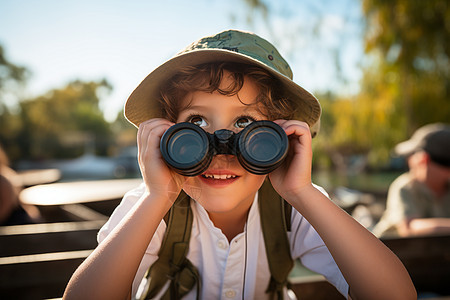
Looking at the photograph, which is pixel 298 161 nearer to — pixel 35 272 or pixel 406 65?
pixel 35 272

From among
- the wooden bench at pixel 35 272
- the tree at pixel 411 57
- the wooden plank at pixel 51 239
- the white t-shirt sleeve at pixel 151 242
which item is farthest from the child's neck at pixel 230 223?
the tree at pixel 411 57

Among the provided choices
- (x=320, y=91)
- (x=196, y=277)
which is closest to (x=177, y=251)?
(x=196, y=277)

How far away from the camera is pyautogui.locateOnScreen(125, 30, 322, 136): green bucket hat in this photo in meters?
1.07

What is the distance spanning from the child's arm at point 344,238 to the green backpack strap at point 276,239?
0.19 meters

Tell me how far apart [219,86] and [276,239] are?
0.66 m

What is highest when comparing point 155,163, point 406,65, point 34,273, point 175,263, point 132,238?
point 406,65

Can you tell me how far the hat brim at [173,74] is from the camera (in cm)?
107

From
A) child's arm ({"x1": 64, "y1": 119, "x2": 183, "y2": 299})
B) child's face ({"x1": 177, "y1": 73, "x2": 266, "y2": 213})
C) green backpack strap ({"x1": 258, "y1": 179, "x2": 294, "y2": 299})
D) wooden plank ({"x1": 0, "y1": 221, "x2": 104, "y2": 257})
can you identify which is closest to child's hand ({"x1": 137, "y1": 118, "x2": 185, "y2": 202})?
child's arm ({"x1": 64, "y1": 119, "x2": 183, "y2": 299})

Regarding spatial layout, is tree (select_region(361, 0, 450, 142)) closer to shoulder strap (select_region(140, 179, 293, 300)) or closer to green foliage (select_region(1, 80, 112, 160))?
shoulder strap (select_region(140, 179, 293, 300))

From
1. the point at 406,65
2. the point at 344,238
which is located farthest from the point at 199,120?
the point at 406,65

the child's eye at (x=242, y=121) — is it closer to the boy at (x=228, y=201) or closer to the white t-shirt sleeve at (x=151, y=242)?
the boy at (x=228, y=201)

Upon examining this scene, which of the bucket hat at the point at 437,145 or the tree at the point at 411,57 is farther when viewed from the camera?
the tree at the point at 411,57

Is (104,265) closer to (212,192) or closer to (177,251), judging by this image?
(177,251)

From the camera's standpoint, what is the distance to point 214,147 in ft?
3.32
